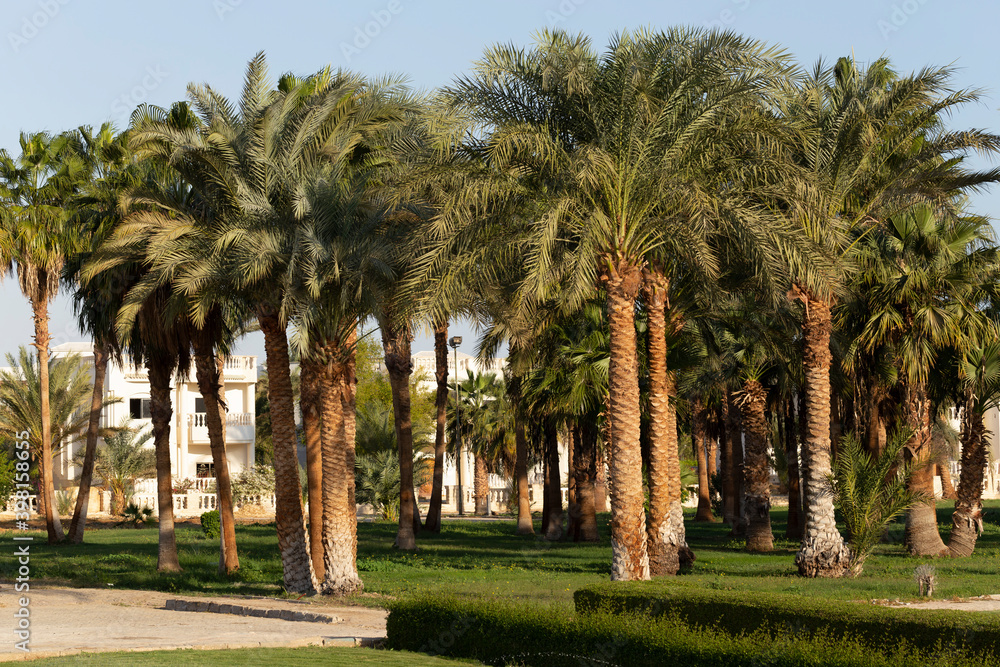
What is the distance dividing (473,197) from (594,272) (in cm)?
257

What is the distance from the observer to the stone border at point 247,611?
53.6 ft

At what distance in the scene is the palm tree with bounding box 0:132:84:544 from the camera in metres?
30.8

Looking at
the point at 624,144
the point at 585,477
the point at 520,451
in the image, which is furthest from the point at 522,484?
the point at 624,144

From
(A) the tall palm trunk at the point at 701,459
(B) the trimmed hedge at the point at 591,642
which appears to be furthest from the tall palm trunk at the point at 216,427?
→ (A) the tall palm trunk at the point at 701,459

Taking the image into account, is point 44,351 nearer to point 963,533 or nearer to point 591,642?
point 591,642

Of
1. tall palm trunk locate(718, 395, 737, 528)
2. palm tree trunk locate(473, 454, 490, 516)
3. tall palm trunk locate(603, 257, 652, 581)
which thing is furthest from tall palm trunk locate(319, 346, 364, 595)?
palm tree trunk locate(473, 454, 490, 516)

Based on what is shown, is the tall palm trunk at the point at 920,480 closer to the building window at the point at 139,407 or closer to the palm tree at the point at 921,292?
the palm tree at the point at 921,292

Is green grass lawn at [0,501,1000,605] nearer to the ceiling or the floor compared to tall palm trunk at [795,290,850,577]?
nearer to the floor

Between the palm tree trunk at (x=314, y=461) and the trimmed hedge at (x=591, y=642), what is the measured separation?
7.54 metres

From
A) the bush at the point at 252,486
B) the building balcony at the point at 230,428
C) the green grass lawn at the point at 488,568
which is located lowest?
the green grass lawn at the point at 488,568

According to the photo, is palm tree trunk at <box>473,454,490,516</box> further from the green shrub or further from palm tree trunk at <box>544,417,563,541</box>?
the green shrub

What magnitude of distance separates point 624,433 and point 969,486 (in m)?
12.0

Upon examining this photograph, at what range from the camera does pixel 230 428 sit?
5916 cm

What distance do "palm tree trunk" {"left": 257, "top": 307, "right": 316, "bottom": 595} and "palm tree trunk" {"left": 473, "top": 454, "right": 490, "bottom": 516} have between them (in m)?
37.1
